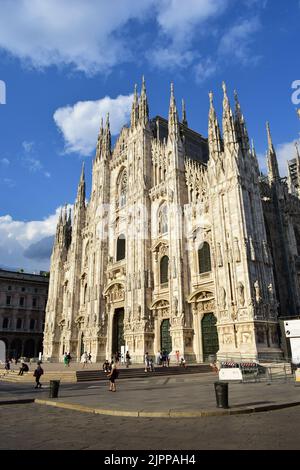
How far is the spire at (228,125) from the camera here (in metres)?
28.2

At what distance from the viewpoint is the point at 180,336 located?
1091 inches

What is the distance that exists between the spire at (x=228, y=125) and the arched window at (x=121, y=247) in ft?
55.3

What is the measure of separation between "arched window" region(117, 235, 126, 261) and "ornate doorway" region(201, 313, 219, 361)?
544 inches

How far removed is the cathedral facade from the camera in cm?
2488

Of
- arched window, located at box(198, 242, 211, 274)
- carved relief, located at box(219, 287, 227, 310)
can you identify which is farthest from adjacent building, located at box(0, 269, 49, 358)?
carved relief, located at box(219, 287, 227, 310)

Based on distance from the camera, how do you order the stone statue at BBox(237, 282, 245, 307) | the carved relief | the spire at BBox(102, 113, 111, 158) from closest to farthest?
the stone statue at BBox(237, 282, 245, 307), the carved relief, the spire at BBox(102, 113, 111, 158)

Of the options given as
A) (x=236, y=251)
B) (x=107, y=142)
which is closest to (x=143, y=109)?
(x=107, y=142)

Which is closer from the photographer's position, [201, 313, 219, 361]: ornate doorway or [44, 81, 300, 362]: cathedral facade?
[44, 81, 300, 362]: cathedral facade

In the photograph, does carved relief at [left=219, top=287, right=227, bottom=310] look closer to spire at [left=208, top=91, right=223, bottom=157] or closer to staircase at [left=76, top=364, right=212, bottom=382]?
staircase at [left=76, top=364, right=212, bottom=382]

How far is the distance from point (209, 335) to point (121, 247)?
52.2 ft

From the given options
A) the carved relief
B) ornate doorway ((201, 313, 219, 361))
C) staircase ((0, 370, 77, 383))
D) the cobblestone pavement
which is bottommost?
the cobblestone pavement

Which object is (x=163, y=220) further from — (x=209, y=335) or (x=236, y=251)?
(x=209, y=335)
